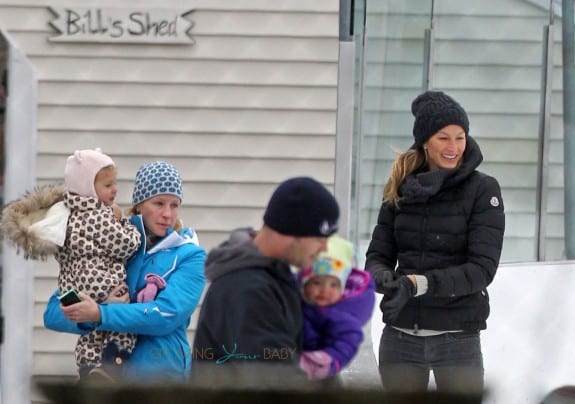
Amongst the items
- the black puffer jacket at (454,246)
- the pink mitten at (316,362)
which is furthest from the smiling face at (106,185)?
the pink mitten at (316,362)

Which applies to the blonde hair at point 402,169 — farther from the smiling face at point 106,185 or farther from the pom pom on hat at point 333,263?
the pom pom on hat at point 333,263

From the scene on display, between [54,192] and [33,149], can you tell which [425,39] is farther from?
[54,192]

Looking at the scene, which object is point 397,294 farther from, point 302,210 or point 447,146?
point 302,210

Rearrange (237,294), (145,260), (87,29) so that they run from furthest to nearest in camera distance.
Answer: (87,29)
(145,260)
(237,294)

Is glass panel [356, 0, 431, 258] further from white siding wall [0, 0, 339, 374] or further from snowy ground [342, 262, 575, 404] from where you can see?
snowy ground [342, 262, 575, 404]

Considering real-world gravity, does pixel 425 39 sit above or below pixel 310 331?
above

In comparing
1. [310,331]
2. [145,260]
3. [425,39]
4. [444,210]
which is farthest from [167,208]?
[425,39]

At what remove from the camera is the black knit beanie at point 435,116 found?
4.07m

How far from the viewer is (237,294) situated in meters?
2.62

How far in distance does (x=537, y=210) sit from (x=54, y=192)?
395 cm

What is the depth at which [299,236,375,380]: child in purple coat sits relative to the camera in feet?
8.91

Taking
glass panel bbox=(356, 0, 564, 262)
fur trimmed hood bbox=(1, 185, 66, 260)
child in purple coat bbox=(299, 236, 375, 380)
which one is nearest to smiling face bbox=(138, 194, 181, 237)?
fur trimmed hood bbox=(1, 185, 66, 260)

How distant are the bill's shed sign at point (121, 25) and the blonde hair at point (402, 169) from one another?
2.95 m

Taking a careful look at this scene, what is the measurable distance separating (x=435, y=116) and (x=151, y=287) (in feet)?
3.61
